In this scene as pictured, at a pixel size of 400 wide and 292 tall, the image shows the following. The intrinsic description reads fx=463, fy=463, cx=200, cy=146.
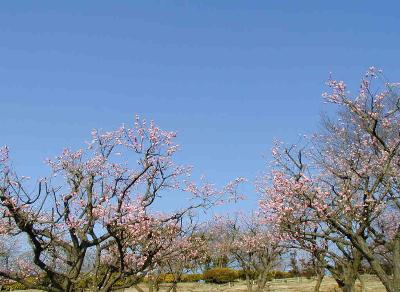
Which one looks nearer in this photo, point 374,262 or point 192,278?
point 374,262

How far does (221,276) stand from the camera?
5769 cm

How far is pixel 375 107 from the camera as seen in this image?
18.7m

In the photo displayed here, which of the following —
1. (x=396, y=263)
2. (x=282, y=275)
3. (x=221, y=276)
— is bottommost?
(x=282, y=275)

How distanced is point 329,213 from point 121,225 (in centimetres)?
679

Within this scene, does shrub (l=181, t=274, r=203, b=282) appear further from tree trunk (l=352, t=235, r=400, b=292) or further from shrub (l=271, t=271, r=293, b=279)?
tree trunk (l=352, t=235, r=400, b=292)

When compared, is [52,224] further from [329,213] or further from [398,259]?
[398,259]

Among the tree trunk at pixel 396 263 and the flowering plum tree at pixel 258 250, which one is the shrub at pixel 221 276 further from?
the tree trunk at pixel 396 263

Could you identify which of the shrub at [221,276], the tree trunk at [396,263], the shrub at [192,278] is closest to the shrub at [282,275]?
the shrub at [221,276]

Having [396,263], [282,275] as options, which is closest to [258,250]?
[396,263]

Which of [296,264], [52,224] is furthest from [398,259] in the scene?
[296,264]

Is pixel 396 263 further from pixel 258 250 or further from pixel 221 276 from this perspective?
pixel 221 276

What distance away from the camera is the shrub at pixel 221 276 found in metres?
57.6

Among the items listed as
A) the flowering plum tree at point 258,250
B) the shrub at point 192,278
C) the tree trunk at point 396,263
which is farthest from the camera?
the shrub at point 192,278

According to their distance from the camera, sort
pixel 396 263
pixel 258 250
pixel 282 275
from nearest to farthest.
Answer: pixel 396 263 < pixel 258 250 < pixel 282 275
